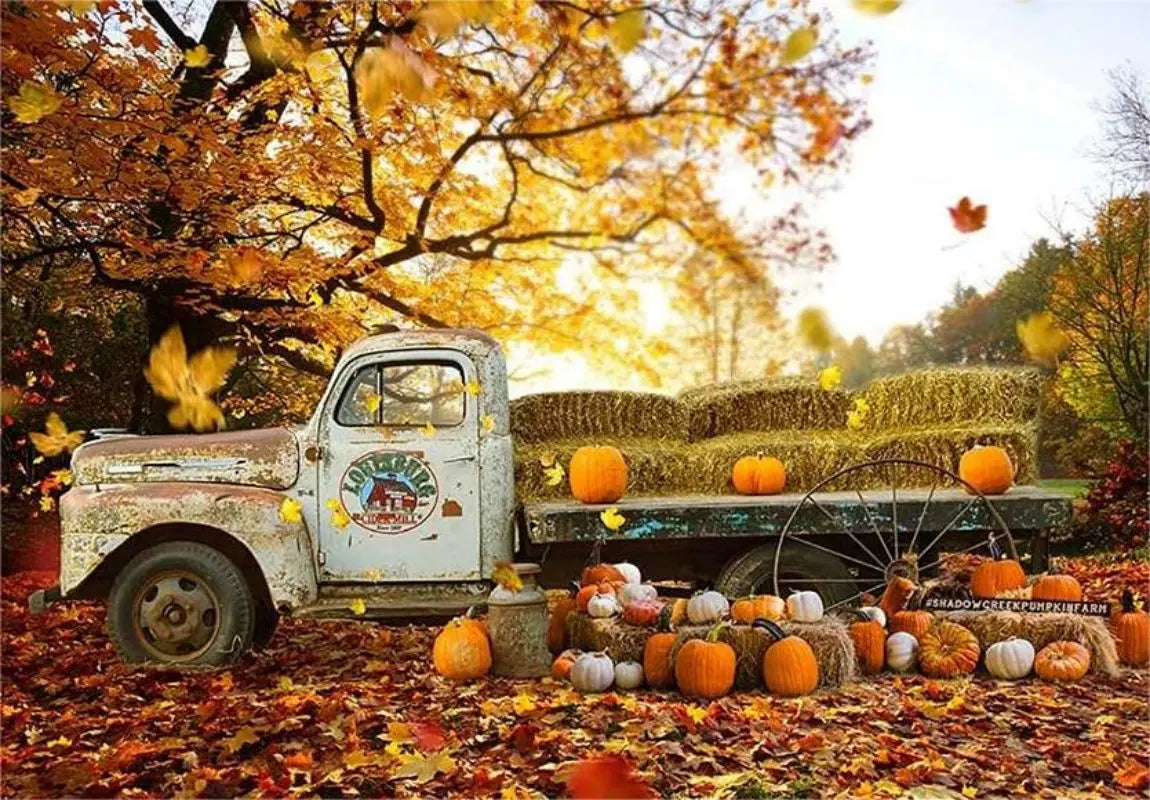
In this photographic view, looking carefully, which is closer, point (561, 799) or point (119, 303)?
point (561, 799)

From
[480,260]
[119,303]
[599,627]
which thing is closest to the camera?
[599,627]

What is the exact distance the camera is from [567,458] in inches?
209

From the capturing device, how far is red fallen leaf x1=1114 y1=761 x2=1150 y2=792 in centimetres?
274

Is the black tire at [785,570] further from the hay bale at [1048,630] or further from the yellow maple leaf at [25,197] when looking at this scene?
the yellow maple leaf at [25,197]

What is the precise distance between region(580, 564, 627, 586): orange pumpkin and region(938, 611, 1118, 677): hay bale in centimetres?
149

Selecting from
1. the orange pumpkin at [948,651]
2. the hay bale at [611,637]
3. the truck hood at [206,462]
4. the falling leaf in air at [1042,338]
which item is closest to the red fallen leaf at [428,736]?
the hay bale at [611,637]

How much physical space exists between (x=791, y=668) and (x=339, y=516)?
2120mm

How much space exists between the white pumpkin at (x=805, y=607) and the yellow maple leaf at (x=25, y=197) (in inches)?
166

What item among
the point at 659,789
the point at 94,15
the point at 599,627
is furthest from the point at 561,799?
the point at 94,15

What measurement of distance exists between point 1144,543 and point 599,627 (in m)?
5.70

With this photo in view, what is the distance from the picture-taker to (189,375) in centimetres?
662

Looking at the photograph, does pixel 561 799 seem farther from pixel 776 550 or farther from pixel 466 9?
pixel 466 9

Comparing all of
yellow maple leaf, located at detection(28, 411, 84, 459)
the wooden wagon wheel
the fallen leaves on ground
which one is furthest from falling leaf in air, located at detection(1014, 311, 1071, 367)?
yellow maple leaf, located at detection(28, 411, 84, 459)

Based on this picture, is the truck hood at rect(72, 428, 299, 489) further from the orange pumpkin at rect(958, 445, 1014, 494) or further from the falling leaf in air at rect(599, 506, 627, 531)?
the orange pumpkin at rect(958, 445, 1014, 494)
